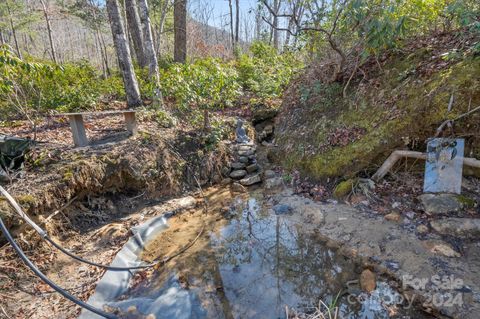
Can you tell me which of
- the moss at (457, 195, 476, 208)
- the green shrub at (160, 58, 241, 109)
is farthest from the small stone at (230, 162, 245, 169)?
the moss at (457, 195, 476, 208)

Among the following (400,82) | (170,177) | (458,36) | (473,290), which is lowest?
(473,290)

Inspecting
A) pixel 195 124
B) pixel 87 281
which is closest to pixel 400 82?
pixel 195 124

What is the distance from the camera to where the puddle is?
231cm

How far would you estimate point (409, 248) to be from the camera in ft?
8.94

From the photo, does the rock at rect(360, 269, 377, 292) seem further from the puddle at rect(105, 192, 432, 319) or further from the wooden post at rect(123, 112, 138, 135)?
the wooden post at rect(123, 112, 138, 135)

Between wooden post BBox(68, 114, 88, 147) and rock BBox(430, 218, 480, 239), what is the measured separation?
4963mm

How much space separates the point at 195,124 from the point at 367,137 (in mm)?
3191

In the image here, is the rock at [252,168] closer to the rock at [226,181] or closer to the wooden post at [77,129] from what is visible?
the rock at [226,181]

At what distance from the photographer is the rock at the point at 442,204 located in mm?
3023

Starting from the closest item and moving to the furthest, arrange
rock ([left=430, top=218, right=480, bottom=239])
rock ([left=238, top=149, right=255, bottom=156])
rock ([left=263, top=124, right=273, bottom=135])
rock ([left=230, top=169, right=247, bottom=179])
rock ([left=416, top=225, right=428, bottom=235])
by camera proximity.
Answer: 1. rock ([left=430, top=218, right=480, bottom=239])
2. rock ([left=416, top=225, right=428, bottom=235])
3. rock ([left=230, top=169, right=247, bottom=179])
4. rock ([left=238, top=149, right=255, bottom=156])
5. rock ([left=263, top=124, right=273, bottom=135])

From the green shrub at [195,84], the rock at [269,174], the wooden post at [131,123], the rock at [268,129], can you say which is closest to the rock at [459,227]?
the rock at [269,174]

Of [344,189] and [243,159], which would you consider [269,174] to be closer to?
[243,159]

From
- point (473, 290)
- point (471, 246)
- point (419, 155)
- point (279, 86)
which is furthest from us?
point (279, 86)

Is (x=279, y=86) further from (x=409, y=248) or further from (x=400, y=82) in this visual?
(x=409, y=248)
